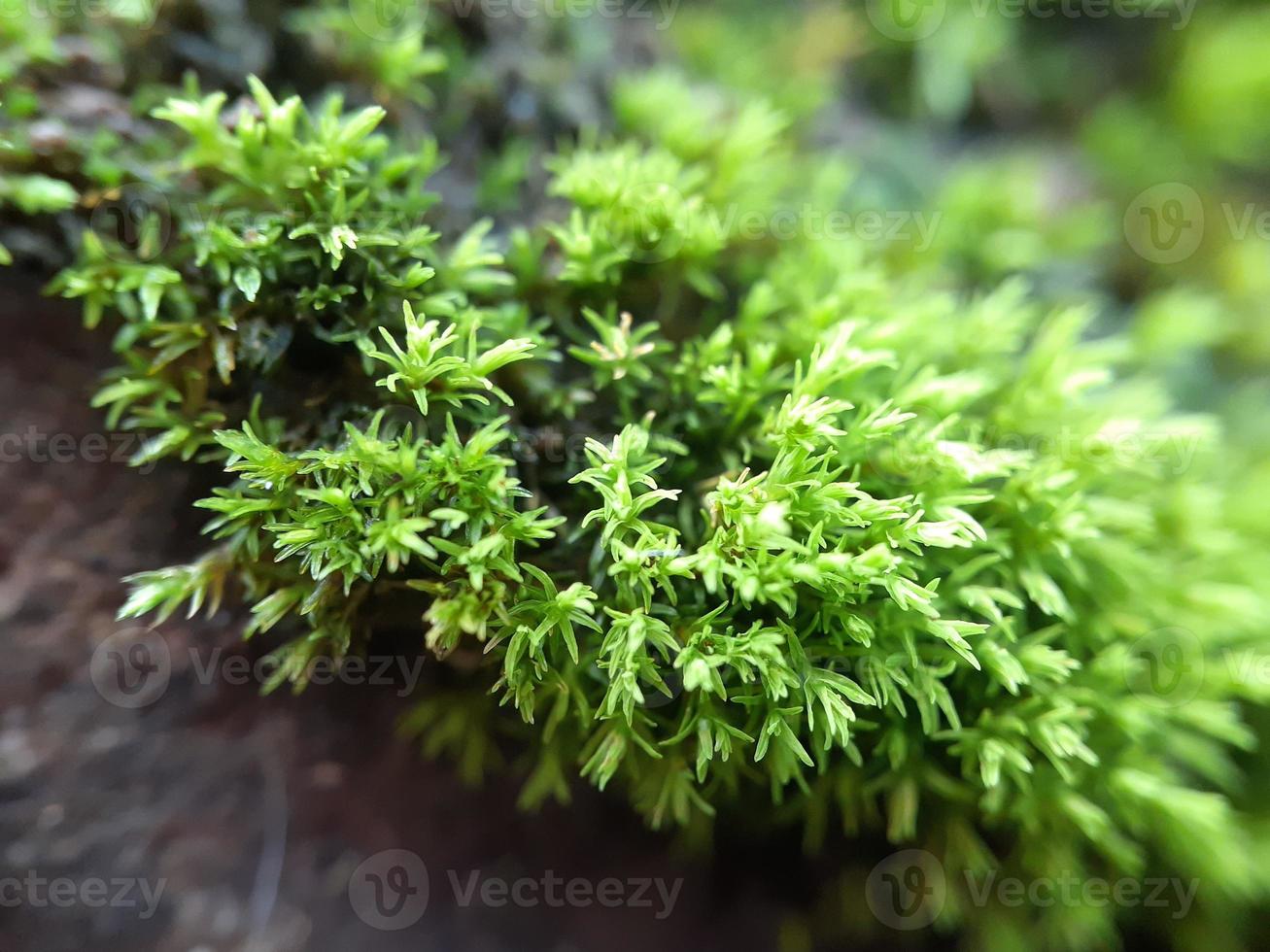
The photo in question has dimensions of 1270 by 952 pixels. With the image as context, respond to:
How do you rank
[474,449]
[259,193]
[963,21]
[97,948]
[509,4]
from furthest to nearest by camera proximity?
[963,21] < [509,4] < [97,948] < [259,193] < [474,449]

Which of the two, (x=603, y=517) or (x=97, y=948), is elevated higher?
(x=603, y=517)

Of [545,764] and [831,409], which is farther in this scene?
[545,764]

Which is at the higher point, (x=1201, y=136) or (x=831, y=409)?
(x=1201, y=136)

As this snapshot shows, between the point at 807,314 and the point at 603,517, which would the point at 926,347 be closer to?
the point at 807,314

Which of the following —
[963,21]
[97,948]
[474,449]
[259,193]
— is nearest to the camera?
[474,449]

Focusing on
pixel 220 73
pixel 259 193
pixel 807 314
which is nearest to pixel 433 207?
pixel 259 193

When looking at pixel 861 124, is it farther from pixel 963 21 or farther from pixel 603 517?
pixel 603 517

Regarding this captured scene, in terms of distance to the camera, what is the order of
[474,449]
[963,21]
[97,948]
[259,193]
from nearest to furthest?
[474,449]
[259,193]
[97,948]
[963,21]

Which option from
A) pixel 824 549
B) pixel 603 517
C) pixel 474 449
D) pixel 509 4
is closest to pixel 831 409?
pixel 824 549

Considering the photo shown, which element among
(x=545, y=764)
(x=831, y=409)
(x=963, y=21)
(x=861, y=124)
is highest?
(x=963, y=21)
